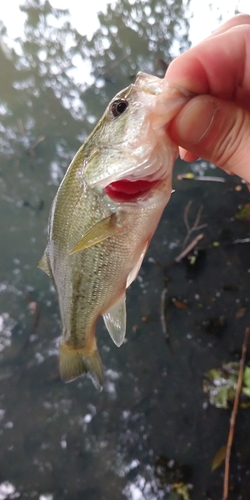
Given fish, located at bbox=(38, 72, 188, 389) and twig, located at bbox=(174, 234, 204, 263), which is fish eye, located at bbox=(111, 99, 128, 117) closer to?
fish, located at bbox=(38, 72, 188, 389)

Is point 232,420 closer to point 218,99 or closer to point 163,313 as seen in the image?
point 163,313

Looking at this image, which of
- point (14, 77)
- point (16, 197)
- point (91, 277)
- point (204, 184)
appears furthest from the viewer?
point (14, 77)

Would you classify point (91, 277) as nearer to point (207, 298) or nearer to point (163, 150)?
point (163, 150)

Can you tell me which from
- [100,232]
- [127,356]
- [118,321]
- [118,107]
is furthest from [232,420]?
[118,107]

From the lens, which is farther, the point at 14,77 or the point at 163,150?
the point at 14,77

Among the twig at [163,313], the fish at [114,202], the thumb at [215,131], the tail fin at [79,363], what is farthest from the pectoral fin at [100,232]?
the twig at [163,313]

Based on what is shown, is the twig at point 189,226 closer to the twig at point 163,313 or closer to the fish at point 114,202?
the twig at point 163,313

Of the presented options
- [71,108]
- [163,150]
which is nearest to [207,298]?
[163,150]
